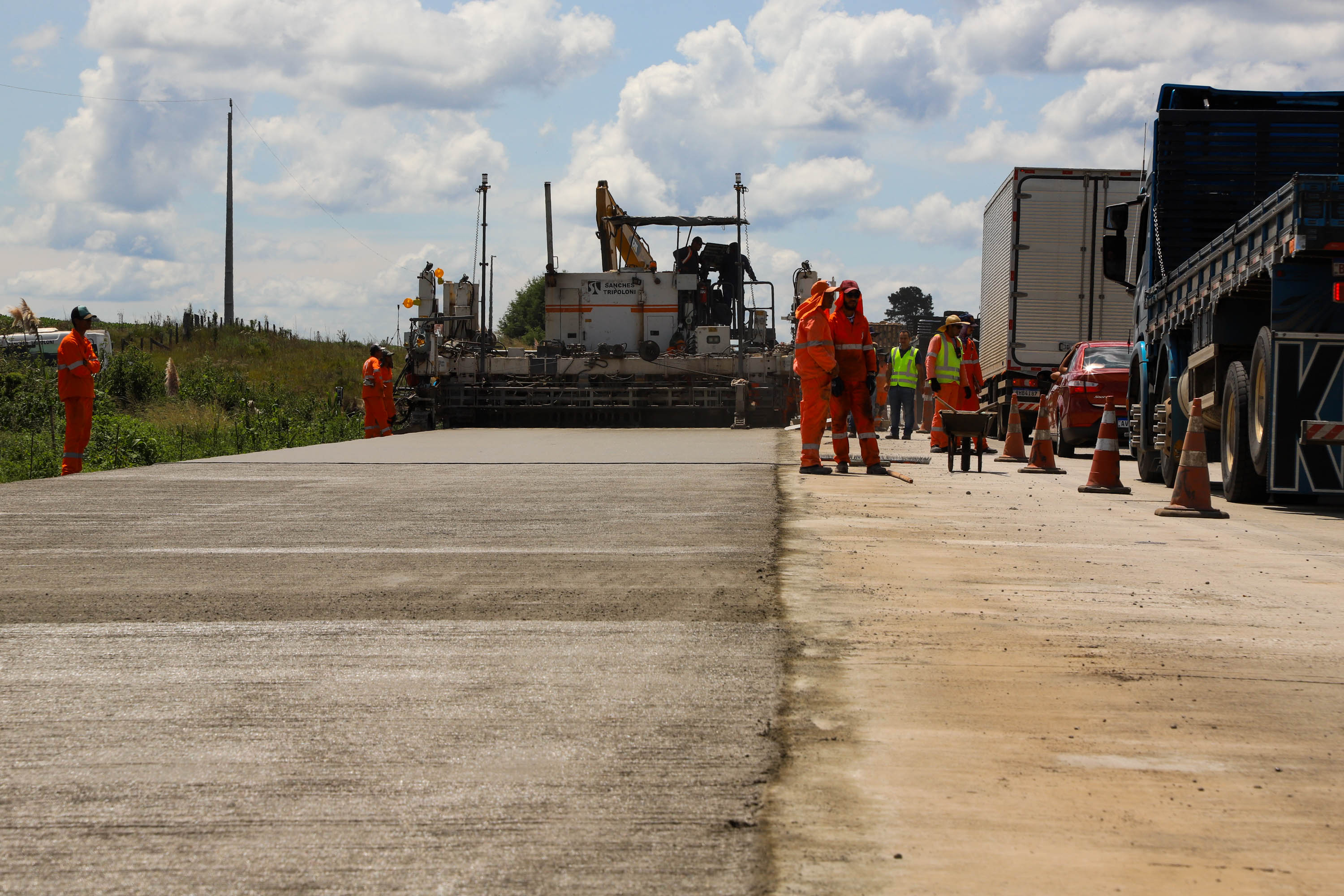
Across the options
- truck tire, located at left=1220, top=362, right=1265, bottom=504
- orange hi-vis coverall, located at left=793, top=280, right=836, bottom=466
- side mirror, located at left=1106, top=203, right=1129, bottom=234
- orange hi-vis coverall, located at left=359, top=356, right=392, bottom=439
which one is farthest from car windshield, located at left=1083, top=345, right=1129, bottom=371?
orange hi-vis coverall, located at left=359, top=356, right=392, bottom=439

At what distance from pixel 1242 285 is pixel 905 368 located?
10.7 m

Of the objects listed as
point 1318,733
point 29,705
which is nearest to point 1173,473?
point 1318,733

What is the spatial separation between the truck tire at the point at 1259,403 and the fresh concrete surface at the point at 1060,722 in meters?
2.52

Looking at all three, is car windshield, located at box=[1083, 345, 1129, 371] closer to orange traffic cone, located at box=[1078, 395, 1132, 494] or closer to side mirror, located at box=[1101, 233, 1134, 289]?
side mirror, located at box=[1101, 233, 1134, 289]

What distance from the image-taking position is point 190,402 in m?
29.1

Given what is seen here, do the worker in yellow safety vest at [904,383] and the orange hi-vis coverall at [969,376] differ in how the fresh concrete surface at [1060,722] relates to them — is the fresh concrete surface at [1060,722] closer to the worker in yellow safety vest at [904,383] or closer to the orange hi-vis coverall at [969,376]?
the orange hi-vis coverall at [969,376]

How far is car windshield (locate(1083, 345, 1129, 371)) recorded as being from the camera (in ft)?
56.6

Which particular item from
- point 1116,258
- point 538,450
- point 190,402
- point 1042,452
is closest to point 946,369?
point 1042,452

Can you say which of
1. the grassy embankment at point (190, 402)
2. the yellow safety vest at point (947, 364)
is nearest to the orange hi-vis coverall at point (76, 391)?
the grassy embankment at point (190, 402)

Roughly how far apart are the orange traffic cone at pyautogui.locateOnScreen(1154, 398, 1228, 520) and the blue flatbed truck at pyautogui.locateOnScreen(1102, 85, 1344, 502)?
0.49 m

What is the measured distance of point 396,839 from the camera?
108 inches

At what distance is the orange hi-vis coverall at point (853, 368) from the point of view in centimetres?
1291

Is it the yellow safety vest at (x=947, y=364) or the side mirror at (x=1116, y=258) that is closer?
the side mirror at (x=1116, y=258)

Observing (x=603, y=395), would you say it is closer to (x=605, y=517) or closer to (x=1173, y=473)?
(x=1173, y=473)
